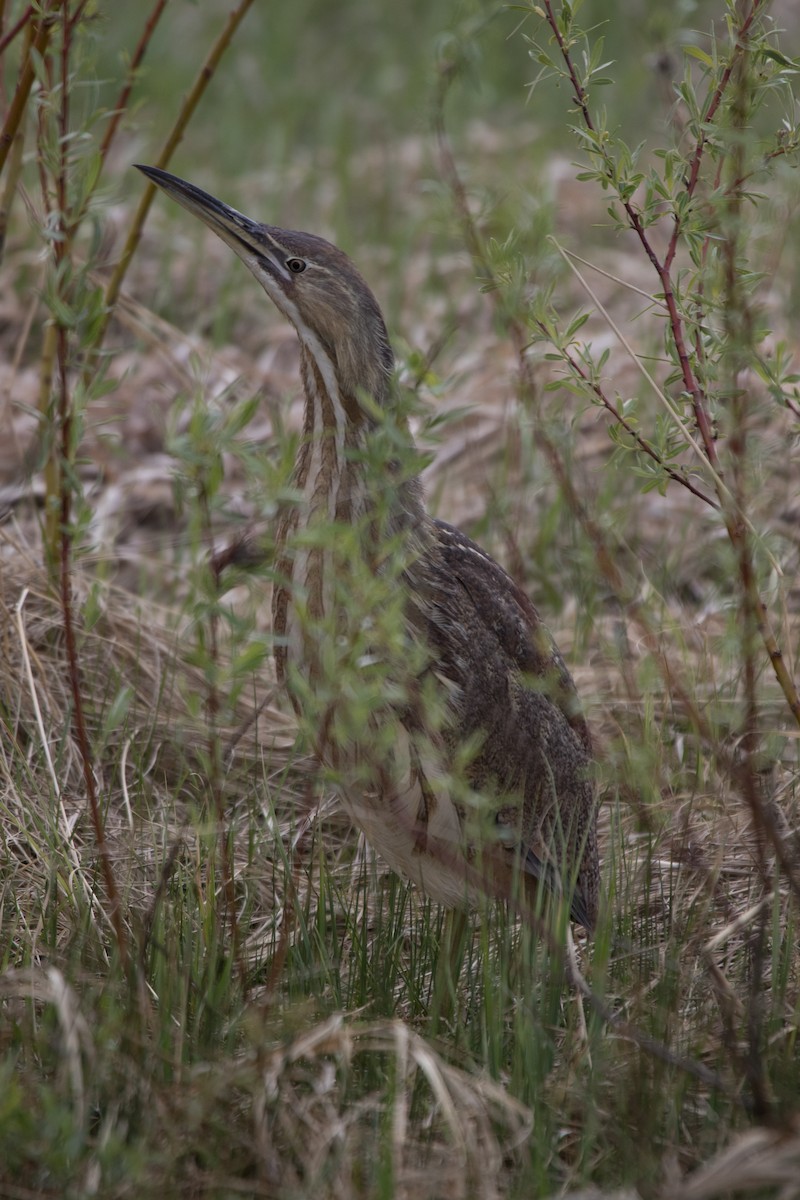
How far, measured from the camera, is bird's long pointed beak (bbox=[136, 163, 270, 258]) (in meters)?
2.62

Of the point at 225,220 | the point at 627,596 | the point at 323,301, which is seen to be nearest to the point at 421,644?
the point at 627,596

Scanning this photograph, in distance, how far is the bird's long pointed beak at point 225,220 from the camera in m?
2.62

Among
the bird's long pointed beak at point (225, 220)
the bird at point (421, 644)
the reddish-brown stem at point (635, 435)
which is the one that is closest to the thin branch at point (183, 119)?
the bird's long pointed beak at point (225, 220)

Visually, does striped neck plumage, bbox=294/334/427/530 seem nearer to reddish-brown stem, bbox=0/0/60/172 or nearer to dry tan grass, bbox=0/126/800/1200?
dry tan grass, bbox=0/126/800/1200

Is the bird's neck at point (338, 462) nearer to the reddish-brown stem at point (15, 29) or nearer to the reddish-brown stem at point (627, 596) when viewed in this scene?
the reddish-brown stem at point (627, 596)

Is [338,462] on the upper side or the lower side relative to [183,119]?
lower

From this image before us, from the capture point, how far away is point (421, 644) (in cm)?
250

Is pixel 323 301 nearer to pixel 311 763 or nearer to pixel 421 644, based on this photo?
pixel 421 644

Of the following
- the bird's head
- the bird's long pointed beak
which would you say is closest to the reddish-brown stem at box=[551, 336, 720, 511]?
the bird's head

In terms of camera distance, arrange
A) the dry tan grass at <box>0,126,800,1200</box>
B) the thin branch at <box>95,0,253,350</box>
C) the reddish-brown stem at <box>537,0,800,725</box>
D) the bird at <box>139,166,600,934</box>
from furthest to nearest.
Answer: the thin branch at <box>95,0,253,350</box> → the bird at <box>139,166,600,934</box> → the reddish-brown stem at <box>537,0,800,725</box> → the dry tan grass at <box>0,126,800,1200</box>

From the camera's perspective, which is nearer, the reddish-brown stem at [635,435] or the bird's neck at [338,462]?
the reddish-brown stem at [635,435]

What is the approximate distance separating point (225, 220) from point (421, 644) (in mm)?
852

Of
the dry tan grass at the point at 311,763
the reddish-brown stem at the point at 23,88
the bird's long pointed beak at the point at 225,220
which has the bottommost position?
the dry tan grass at the point at 311,763

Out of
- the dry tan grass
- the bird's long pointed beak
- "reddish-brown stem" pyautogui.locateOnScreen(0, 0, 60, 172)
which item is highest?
A: "reddish-brown stem" pyautogui.locateOnScreen(0, 0, 60, 172)
